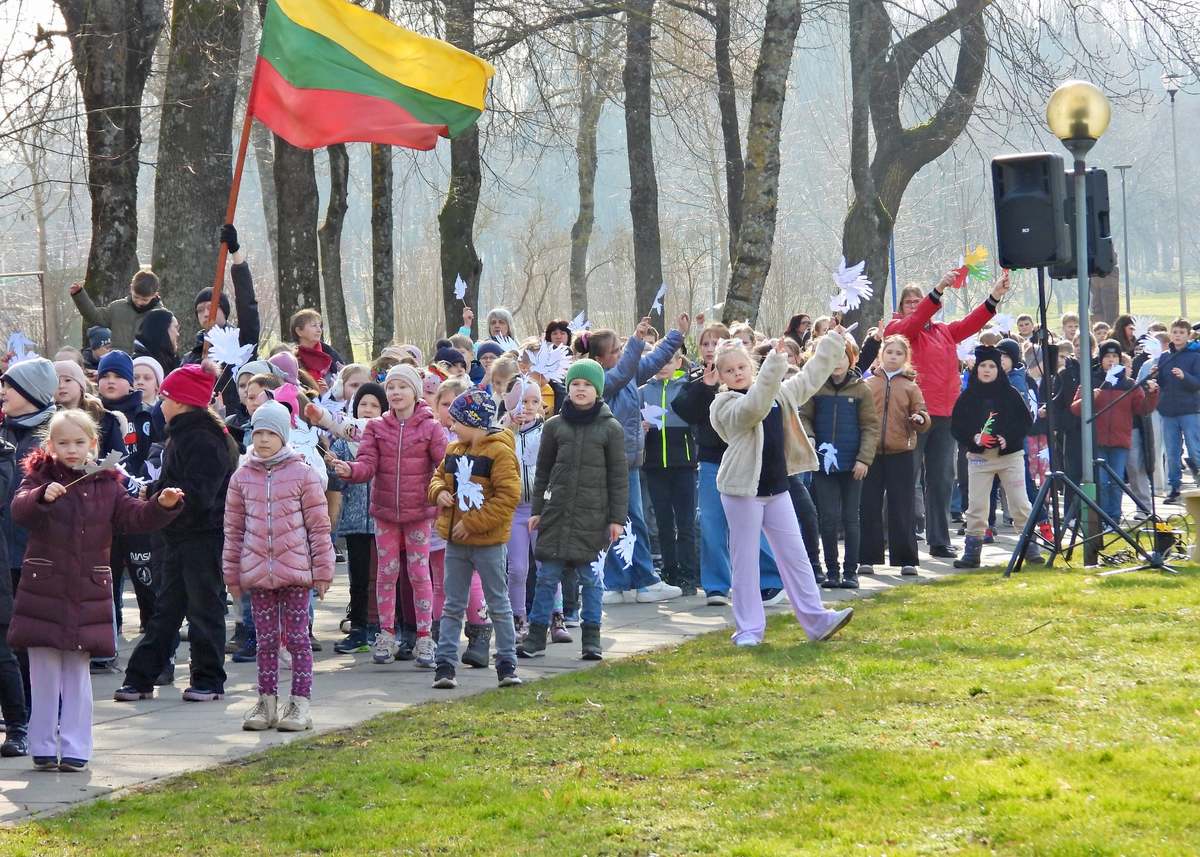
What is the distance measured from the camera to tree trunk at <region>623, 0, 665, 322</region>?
25.9m

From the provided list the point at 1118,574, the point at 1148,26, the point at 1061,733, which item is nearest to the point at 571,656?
the point at 1061,733

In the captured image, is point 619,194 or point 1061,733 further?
point 619,194

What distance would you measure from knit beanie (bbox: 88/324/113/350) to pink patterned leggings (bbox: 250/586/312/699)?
20.3ft

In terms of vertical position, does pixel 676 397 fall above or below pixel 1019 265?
below

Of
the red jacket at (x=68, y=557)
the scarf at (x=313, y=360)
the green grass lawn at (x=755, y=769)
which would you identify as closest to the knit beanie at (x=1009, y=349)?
the scarf at (x=313, y=360)

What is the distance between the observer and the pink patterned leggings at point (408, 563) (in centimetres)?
1054

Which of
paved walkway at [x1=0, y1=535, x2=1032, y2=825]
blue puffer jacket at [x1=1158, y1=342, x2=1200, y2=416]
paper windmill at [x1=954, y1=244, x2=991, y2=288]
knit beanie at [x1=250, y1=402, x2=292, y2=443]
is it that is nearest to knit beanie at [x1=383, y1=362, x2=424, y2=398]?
paved walkway at [x1=0, y1=535, x2=1032, y2=825]

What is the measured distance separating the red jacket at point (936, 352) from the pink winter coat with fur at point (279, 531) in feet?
26.2

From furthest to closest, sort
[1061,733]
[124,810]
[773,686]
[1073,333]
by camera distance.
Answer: [1073,333], [773,686], [1061,733], [124,810]

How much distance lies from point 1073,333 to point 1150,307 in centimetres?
8106

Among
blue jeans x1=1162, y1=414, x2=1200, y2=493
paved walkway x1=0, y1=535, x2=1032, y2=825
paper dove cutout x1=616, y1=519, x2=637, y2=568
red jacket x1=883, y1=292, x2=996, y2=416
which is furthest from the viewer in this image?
blue jeans x1=1162, y1=414, x2=1200, y2=493

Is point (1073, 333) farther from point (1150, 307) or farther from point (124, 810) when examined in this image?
point (1150, 307)

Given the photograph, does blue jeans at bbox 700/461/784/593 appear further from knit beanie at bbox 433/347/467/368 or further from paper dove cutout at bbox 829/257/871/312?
knit beanie at bbox 433/347/467/368

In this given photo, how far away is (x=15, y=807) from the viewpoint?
7113 mm
